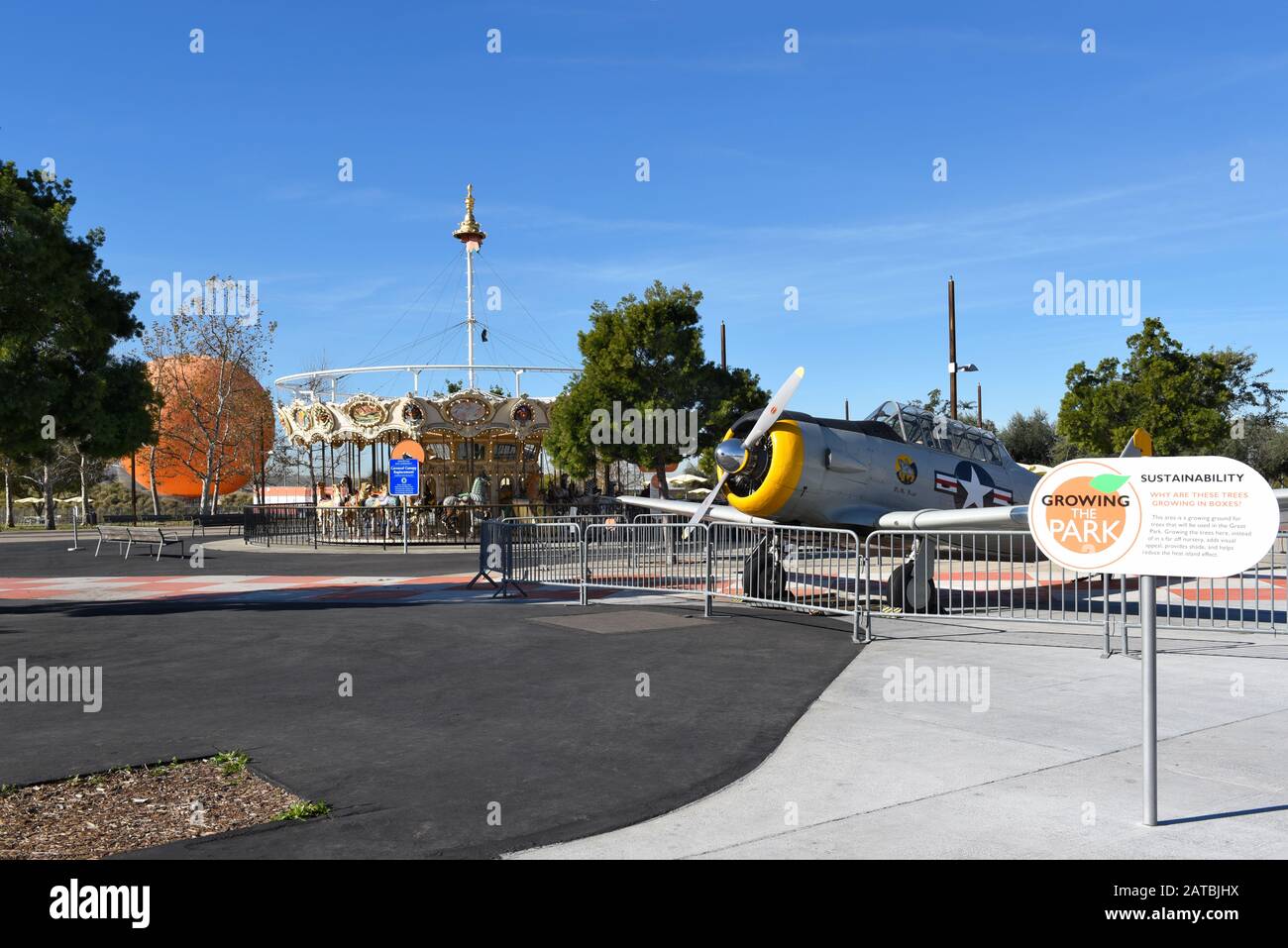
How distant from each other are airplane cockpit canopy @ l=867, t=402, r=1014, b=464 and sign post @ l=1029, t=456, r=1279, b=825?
382 inches

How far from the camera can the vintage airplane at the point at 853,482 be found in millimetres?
12609

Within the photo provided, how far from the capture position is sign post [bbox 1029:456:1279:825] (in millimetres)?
4156

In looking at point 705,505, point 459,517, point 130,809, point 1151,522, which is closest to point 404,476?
point 459,517

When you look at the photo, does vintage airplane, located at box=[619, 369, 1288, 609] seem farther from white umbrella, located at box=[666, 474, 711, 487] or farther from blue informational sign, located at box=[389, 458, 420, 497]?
white umbrella, located at box=[666, 474, 711, 487]

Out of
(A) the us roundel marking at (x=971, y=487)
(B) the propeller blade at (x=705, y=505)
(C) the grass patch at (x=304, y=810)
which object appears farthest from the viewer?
(A) the us roundel marking at (x=971, y=487)

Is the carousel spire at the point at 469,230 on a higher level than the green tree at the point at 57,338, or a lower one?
higher

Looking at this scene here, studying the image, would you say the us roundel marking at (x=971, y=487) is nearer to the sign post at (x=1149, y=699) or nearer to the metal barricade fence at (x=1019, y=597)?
the metal barricade fence at (x=1019, y=597)

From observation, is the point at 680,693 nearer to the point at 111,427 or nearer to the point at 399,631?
the point at 399,631

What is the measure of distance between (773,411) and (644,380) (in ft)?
69.6

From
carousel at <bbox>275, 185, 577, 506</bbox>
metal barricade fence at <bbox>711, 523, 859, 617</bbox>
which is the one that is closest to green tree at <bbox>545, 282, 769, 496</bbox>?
carousel at <bbox>275, 185, 577, 506</bbox>

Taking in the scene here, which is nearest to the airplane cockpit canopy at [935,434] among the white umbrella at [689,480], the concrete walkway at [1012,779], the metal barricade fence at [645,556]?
the metal barricade fence at [645,556]

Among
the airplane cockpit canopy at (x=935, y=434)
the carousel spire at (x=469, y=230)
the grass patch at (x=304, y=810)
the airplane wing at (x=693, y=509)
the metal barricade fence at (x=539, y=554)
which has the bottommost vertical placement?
the grass patch at (x=304, y=810)

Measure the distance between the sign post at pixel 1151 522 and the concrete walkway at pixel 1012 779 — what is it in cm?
47
